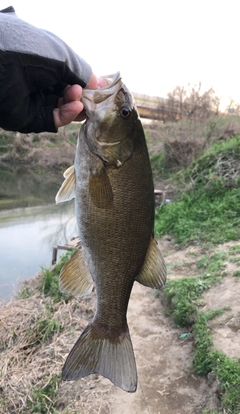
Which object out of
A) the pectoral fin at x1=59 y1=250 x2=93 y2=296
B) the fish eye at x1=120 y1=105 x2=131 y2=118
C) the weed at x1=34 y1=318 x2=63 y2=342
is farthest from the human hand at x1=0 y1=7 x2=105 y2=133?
the weed at x1=34 y1=318 x2=63 y2=342

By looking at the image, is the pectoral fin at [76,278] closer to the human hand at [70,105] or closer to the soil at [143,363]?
the human hand at [70,105]

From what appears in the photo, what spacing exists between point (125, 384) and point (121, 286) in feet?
1.59

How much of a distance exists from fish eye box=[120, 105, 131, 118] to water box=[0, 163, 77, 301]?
6.32 meters

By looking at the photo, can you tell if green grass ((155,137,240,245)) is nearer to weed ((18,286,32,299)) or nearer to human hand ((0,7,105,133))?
weed ((18,286,32,299))

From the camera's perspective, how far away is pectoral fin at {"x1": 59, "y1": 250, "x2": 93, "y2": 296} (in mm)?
1990

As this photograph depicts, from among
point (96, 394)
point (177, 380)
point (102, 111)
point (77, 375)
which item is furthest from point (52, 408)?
point (102, 111)

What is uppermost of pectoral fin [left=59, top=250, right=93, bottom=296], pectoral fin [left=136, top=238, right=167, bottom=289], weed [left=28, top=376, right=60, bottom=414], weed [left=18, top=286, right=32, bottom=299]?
pectoral fin [left=136, top=238, right=167, bottom=289]

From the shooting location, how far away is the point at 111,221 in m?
1.81

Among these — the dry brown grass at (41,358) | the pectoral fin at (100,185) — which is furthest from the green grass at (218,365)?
the pectoral fin at (100,185)

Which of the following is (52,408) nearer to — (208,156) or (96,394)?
(96,394)

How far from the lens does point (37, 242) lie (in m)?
11.0

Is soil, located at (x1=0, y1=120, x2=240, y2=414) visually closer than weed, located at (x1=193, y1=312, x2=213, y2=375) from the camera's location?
Yes

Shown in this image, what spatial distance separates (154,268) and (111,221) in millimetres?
357

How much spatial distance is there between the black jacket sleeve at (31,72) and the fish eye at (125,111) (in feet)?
0.85
